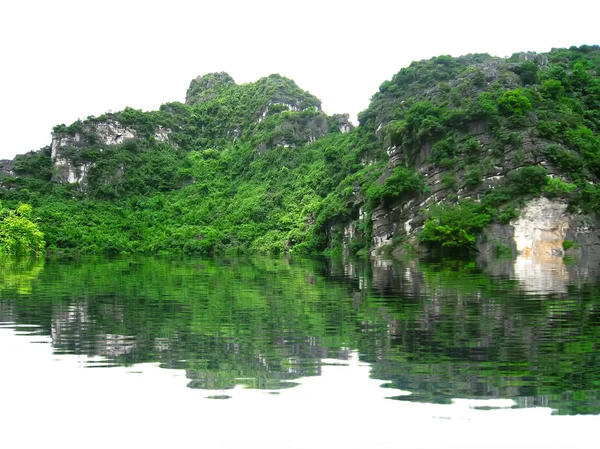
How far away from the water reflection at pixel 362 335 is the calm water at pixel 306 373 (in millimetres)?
46

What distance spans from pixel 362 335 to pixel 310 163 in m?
111

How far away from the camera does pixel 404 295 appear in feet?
59.6

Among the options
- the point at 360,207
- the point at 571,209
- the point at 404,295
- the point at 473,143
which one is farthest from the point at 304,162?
the point at 404,295

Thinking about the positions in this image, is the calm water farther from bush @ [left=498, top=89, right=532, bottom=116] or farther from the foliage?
bush @ [left=498, top=89, right=532, bottom=116]

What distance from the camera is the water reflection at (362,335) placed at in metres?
7.67

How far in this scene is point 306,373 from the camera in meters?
8.36

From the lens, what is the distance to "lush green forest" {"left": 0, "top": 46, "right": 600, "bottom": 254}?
186ft

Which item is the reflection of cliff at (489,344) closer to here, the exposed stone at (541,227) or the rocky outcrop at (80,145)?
the exposed stone at (541,227)

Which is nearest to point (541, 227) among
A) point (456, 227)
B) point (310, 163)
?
point (456, 227)

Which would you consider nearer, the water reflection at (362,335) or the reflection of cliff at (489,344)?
the reflection of cliff at (489,344)

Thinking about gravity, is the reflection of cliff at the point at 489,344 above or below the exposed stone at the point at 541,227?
below

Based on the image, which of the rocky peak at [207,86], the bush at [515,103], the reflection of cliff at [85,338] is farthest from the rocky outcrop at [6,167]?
the reflection of cliff at [85,338]

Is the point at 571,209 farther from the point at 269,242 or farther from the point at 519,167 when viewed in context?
the point at 269,242

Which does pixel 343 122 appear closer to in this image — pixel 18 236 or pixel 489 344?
pixel 18 236
